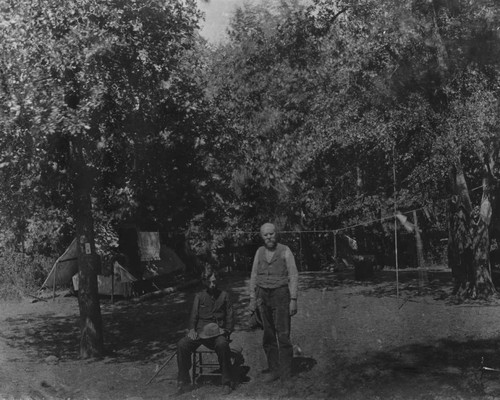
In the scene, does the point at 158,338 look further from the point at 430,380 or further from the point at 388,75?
the point at 388,75

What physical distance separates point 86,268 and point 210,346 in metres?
3.20

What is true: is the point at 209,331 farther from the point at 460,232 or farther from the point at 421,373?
the point at 460,232

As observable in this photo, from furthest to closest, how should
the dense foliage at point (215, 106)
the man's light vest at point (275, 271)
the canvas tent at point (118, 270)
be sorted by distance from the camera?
the canvas tent at point (118, 270)
the dense foliage at point (215, 106)
the man's light vest at point (275, 271)

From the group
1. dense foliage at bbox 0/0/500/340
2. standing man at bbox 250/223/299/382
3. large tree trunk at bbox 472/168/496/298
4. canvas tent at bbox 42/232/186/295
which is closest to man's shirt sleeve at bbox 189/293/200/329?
standing man at bbox 250/223/299/382

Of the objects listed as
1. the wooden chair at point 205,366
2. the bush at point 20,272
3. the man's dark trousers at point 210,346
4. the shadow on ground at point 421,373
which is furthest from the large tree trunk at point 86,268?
the bush at point 20,272

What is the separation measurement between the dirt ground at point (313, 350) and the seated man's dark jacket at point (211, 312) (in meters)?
0.67

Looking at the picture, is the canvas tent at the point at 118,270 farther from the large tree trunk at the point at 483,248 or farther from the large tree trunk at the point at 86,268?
the large tree trunk at the point at 483,248

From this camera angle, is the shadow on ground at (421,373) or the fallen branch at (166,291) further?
Answer: the fallen branch at (166,291)

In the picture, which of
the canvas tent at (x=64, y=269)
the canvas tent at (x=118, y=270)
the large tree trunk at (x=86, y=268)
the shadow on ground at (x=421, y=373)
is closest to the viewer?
the shadow on ground at (x=421, y=373)

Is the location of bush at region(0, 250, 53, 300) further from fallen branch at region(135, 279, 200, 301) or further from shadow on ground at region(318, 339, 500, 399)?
shadow on ground at region(318, 339, 500, 399)

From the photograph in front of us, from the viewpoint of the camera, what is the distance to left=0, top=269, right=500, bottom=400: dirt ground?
23.6 ft

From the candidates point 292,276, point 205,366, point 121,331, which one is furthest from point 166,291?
point 292,276

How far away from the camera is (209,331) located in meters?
7.49

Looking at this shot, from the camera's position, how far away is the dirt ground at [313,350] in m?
7.18
